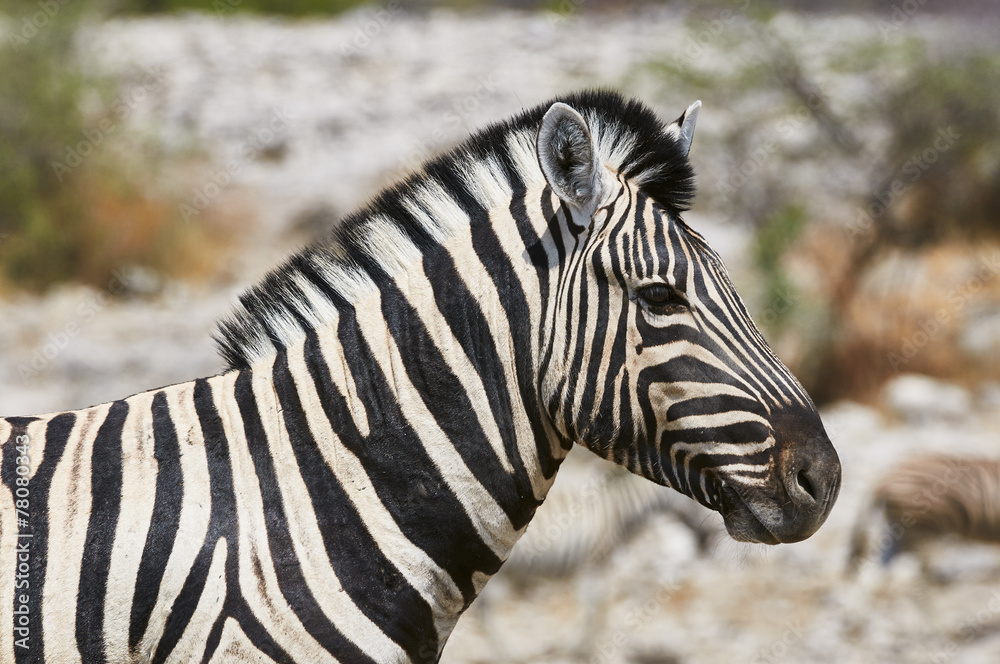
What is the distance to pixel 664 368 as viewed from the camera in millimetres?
2338

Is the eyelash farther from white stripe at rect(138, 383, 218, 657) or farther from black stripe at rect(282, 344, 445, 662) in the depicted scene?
white stripe at rect(138, 383, 218, 657)

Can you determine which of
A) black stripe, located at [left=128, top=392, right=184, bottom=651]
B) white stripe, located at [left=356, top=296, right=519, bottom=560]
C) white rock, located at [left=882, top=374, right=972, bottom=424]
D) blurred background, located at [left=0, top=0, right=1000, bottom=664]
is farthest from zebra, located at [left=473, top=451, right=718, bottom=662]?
black stripe, located at [left=128, top=392, right=184, bottom=651]

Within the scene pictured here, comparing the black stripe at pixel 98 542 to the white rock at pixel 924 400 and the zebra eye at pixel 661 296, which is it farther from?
the white rock at pixel 924 400

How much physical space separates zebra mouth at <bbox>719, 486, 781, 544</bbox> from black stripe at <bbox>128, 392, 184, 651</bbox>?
4.97 ft

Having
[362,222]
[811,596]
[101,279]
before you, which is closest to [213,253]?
[101,279]

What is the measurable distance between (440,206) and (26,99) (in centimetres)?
1709

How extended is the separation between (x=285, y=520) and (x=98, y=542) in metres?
0.49

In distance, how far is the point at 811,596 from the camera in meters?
8.36

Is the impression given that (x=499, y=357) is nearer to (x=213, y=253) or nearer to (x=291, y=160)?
(x=213, y=253)

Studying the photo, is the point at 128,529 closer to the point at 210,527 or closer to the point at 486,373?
the point at 210,527

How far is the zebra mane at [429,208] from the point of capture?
2.59 m

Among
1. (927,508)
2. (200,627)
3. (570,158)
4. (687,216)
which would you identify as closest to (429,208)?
(570,158)

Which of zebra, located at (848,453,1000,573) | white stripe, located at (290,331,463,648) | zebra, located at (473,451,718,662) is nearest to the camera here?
white stripe, located at (290,331,463,648)

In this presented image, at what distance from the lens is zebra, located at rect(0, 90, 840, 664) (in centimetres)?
222
